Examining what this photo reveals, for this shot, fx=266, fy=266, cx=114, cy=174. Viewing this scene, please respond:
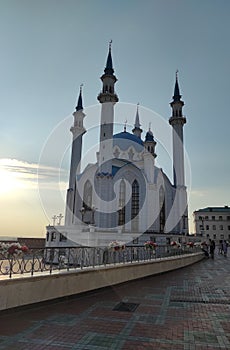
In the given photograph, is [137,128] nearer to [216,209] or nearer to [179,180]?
[179,180]

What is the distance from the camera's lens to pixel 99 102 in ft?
122

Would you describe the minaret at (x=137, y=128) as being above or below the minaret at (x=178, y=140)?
above

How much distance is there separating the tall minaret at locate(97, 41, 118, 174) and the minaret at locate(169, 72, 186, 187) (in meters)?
11.9

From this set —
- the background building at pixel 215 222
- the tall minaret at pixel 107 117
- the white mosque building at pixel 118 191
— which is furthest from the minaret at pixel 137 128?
the background building at pixel 215 222

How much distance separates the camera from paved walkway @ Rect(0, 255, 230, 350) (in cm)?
424

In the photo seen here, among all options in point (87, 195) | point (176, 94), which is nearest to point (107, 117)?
point (87, 195)

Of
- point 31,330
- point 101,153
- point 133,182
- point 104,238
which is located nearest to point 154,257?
point 31,330

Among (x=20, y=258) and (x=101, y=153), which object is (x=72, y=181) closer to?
(x=101, y=153)

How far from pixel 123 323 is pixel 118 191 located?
32.6 meters

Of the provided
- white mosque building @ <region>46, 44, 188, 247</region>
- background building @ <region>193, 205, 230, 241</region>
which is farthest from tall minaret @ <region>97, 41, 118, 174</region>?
background building @ <region>193, 205, 230, 241</region>

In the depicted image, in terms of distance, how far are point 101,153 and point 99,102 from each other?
7.61 meters

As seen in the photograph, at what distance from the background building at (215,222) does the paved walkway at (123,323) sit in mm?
65865

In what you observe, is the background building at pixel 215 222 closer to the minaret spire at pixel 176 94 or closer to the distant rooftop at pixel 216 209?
the distant rooftop at pixel 216 209

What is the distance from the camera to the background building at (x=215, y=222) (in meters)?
69.9
